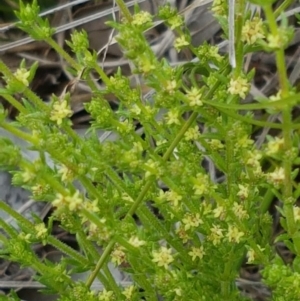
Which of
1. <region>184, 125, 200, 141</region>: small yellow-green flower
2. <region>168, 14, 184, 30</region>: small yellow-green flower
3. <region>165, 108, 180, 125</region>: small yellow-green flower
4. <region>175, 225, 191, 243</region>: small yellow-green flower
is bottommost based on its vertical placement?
<region>175, 225, 191, 243</region>: small yellow-green flower

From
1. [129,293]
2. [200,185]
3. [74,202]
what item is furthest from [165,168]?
[129,293]

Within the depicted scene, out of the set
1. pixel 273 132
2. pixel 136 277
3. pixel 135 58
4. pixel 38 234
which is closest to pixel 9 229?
pixel 38 234

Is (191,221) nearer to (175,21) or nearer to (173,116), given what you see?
(173,116)

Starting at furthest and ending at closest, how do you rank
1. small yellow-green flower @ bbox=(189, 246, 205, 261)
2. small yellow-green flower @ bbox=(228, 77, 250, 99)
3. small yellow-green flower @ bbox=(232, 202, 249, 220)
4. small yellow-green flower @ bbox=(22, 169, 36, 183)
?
small yellow-green flower @ bbox=(189, 246, 205, 261) < small yellow-green flower @ bbox=(232, 202, 249, 220) < small yellow-green flower @ bbox=(228, 77, 250, 99) < small yellow-green flower @ bbox=(22, 169, 36, 183)

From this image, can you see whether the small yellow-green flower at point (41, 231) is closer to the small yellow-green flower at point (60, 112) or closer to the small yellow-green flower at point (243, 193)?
the small yellow-green flower at point (60, 112)

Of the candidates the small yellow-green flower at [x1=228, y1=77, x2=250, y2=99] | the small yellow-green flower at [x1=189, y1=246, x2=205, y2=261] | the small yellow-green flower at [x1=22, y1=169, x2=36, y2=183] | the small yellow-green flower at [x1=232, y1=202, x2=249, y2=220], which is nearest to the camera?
the small yellow-green flower at [x1=22, y1=169, x2=36, y2=183]

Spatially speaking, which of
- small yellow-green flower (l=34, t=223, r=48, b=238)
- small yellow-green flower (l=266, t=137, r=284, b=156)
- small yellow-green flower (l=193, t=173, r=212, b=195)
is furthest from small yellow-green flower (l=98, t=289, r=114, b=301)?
small yellow-green flower (l=266, t=137, r=284, b=156)

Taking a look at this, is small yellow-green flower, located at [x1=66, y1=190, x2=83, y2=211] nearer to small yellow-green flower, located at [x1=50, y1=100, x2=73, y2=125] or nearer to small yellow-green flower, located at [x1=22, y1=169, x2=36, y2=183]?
small yellow-green flower, located at [x1=22, y1=169, x2=36, y2=183]

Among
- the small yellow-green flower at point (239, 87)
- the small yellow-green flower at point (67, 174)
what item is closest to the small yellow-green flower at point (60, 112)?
the small yellow-green flower at point (67, 174)
